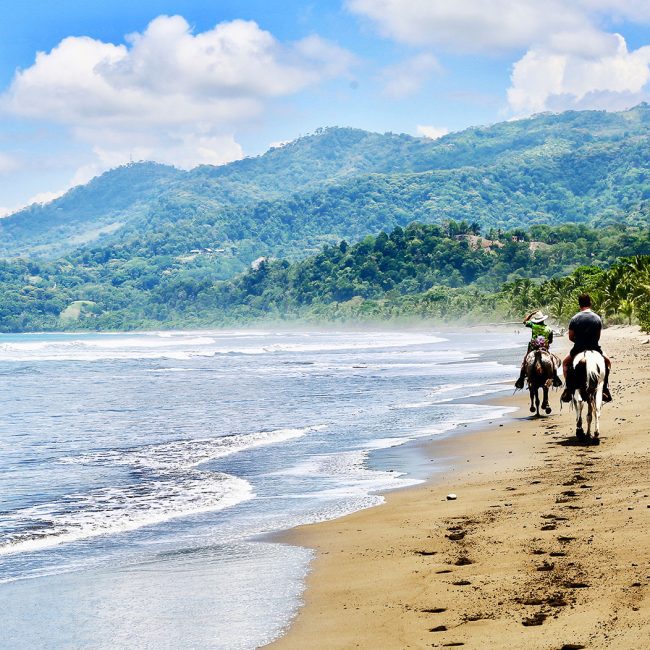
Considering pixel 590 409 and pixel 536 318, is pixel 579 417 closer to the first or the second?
pixel 590 409

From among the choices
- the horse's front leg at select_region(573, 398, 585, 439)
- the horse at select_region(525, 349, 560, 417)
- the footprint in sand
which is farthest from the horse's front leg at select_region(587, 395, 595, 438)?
the footprint in sand

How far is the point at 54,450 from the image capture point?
62.9ft

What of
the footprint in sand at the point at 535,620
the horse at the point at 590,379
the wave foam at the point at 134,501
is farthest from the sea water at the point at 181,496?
the horse at the point at 590,379

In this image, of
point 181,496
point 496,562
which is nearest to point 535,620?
point 496,562

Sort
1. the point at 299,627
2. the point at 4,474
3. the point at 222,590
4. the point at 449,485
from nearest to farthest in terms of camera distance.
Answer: the point at 299,627 → the point at 222,590 → the point at 449,485 → the point at 4,474

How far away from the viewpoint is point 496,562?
26.9 feet

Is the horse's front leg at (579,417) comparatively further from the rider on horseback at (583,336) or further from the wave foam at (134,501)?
the wave foam at (134,501)

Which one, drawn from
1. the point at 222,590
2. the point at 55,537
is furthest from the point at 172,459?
the point at 222,590

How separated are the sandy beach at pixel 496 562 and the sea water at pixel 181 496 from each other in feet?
A: 1.77

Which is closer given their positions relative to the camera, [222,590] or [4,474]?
[222,590]

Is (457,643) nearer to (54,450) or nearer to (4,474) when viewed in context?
(4,474)

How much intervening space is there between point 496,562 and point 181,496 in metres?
6.84

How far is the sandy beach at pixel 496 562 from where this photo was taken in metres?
6.40

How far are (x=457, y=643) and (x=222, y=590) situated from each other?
2911mm
